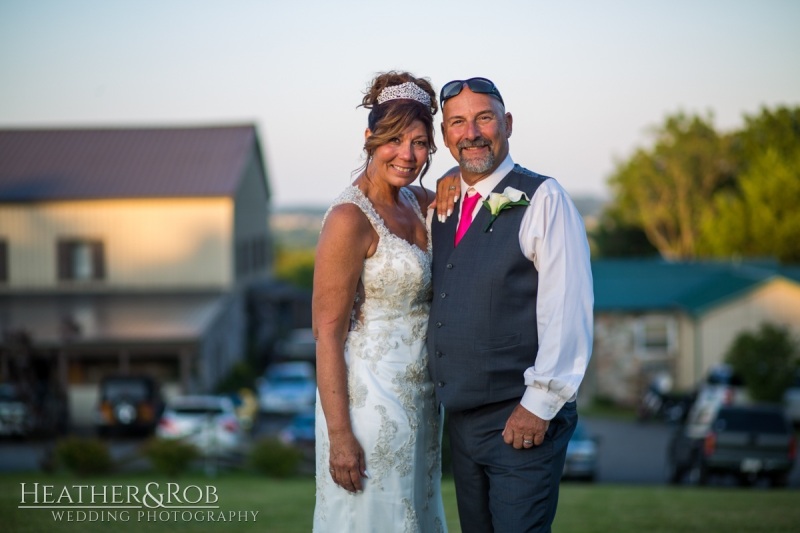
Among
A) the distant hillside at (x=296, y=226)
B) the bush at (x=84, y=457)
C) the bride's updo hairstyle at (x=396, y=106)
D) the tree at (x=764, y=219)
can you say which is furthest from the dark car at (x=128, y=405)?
the distant hillside at (x=296, y=226)

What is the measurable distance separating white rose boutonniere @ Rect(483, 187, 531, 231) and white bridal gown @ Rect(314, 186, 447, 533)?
0.56 m

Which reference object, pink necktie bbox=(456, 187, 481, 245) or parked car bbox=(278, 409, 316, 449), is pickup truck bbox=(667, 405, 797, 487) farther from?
pink necktie bbox=(456, 187, 481, 245)

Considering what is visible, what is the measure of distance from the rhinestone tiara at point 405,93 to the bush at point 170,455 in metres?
12.7

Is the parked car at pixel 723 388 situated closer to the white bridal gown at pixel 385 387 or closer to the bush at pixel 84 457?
the bush at pixel 84 457

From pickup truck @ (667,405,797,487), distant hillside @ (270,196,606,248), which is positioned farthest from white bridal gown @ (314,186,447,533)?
distant hillside @ (270,196,606,248)

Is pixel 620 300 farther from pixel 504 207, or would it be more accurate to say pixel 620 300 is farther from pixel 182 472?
pixel 504 207

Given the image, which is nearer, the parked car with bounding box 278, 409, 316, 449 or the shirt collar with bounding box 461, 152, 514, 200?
the shirt collar with bounding box 461, 152, 514, 200

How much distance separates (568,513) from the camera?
10352 millimetres

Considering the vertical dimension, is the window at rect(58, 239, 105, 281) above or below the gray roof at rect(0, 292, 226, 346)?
above

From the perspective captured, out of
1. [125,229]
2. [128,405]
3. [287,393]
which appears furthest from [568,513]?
[125,229]

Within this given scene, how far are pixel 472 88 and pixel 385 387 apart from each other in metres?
1.54

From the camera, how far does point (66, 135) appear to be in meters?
40.7

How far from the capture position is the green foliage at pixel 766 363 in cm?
3127

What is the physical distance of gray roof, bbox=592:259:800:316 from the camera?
119 ft
